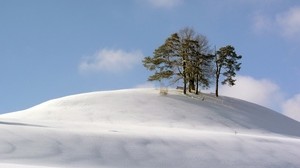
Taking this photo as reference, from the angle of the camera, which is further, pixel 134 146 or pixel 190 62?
pixel 190 62

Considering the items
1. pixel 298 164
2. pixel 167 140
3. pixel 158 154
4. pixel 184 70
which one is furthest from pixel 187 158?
pixel 184 70

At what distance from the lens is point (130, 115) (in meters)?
35.7

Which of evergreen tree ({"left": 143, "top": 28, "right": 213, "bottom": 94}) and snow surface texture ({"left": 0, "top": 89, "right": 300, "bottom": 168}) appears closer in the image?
snow surface texture ({"left": 0, "top": 89, "right": 300, "bottom": 168})

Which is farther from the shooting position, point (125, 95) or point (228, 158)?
point (125, 95)

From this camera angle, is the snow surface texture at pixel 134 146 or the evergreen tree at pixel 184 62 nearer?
A: the snow surface texture at pixel 134 146

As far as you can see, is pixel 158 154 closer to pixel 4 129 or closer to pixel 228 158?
pixel 228 158

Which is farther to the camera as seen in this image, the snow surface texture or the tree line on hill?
the tree line on hill

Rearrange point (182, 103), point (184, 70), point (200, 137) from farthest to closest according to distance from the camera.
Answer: point (184, 70), point (182, 103), point (200, 137)

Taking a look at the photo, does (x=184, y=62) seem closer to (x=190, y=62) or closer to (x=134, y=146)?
(x=190, y=62)

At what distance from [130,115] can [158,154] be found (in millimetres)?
18224

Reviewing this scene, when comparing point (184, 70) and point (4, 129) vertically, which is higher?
point (184, 70)

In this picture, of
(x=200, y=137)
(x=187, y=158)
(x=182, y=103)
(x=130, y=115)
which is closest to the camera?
(x=187, y=158)

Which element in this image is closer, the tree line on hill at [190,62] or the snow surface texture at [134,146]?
the snow surface texture at [134,146]

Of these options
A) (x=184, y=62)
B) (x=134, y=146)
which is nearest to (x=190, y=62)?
(x=184, y=62)
